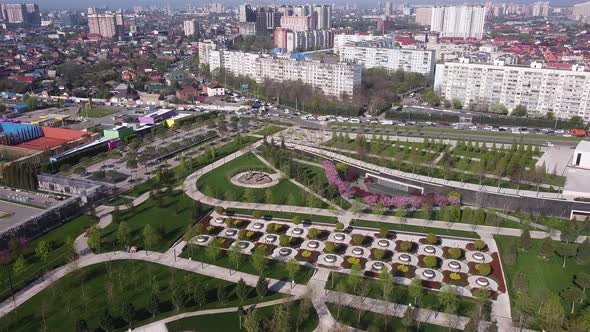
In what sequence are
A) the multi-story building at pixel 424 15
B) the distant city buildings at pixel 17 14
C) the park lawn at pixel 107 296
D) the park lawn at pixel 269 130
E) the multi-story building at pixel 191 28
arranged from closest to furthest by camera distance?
the park lawn at pixel 107 296 < the park lawn at pixel 269 130 < the multi-story building at pixel 191 28 < the multi-story building at pixel 424 15 < the distant city buildings at pixel 17 14

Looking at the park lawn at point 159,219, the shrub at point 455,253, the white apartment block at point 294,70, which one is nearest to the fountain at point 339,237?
the shrub at point 455,253

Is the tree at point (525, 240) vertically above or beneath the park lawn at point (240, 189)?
above

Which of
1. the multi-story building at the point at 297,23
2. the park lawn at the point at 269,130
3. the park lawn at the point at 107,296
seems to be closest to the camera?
the park lawn at the point at 107,296

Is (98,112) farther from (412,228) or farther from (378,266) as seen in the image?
(378,266)

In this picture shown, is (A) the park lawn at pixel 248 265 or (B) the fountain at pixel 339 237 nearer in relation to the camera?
(A) the park lawn at pixel 248 265

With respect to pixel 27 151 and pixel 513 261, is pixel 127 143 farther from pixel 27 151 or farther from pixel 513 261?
pixel 513 261

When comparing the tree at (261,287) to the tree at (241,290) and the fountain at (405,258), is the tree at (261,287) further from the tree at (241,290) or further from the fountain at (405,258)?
the fountain at (405,258)

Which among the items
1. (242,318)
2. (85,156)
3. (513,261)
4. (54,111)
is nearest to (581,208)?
(513,261)

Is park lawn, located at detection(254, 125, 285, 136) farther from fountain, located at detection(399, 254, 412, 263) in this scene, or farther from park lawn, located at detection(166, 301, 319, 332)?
park lawn, located at detection(166, 301, 319, 332)
